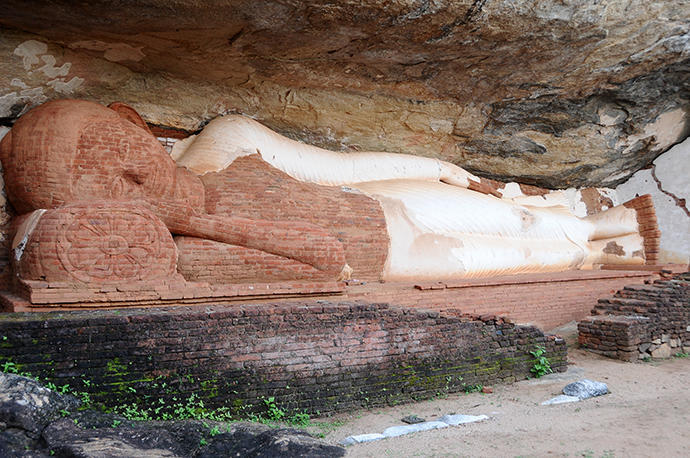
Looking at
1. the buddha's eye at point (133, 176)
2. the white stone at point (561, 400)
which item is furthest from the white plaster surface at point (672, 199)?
the buddha's eye at point (133, 176)

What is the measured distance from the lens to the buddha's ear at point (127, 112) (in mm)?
5777

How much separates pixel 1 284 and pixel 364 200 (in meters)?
4.02

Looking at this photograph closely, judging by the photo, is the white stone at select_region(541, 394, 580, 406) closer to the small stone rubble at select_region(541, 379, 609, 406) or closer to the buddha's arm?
the small stone rubble at select_region(541, 379, 609, 406)

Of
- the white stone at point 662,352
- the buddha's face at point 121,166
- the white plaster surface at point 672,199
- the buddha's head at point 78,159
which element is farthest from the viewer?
the white plaster surface at point 672,199

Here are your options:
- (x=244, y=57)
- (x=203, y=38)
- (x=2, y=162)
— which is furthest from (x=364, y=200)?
(x=2, y=162)

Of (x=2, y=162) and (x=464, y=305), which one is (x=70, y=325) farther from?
(x=464, y=305)

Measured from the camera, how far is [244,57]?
588 centimetres

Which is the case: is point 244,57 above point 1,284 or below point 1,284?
above

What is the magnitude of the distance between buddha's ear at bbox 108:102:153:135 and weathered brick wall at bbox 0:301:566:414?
8.92ft

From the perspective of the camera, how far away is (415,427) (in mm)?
3760

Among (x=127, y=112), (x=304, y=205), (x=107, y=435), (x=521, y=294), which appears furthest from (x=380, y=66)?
(x=107, y=435)

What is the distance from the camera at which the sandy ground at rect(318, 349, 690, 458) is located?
126 inches

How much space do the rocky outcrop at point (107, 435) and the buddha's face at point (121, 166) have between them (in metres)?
2.30

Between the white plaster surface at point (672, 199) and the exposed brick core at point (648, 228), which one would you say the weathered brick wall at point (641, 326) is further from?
the white plaster surface at point (672, 199)
